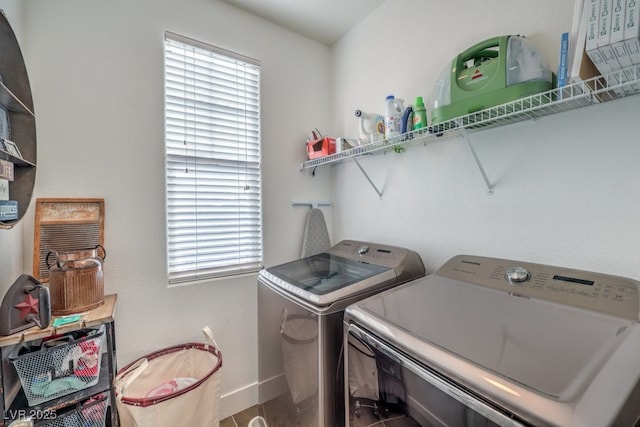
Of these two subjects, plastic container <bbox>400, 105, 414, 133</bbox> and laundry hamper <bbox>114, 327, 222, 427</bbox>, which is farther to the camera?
plastic container <bbox>400, 105, 414, 133</bbox>

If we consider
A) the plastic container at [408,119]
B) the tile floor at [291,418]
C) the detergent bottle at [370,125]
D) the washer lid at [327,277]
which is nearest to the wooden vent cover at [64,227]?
the washer lid at [327,277]

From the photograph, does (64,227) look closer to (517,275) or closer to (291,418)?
(291,418)

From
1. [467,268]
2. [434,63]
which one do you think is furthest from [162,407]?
[434,63]

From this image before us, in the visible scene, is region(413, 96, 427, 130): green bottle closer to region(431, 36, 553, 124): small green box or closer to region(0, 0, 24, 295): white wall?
region(431, 36, 553, 124): small green box

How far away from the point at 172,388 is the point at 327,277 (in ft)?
3.53

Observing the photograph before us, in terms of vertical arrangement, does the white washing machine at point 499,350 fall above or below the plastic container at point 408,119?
below

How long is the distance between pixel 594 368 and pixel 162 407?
1616 mm

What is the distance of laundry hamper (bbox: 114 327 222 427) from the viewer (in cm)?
127

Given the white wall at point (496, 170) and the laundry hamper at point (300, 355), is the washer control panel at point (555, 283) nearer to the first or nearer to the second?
the white wall at point (496, 170)

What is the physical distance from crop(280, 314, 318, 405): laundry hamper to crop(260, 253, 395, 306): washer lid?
4.4 inches

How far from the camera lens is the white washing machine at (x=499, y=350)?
52 centimetres

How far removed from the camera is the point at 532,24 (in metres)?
1.15

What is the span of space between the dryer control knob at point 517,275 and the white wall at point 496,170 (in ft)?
0.59

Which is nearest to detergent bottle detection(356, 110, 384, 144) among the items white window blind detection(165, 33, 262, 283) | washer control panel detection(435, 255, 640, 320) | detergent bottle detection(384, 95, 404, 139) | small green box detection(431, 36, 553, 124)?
detergent bottle detection(384, 95, 404, 139)
